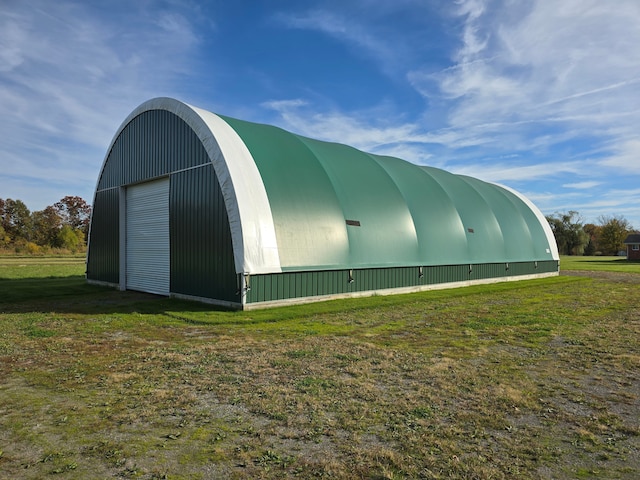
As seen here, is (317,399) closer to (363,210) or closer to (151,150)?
(363,210)

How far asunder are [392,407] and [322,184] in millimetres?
13183

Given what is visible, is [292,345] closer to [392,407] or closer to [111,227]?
[392,407]

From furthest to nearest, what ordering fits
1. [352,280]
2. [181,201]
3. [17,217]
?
[17,217]
[181,201]
[352,280]

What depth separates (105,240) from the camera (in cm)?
2377

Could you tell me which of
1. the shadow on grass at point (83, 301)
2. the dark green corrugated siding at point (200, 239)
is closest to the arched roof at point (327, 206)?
the dark green corrugated siding at point (200, 239)

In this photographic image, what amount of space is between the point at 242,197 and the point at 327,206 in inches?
158

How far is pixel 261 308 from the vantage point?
49.0ft

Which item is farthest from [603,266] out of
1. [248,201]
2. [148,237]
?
[148,237]

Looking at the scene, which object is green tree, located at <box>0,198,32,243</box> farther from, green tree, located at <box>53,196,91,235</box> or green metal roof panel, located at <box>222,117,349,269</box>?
green metal roof panel, located at <box>222,117,349,269</box>

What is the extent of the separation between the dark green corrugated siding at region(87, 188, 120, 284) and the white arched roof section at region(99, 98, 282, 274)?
9069mm

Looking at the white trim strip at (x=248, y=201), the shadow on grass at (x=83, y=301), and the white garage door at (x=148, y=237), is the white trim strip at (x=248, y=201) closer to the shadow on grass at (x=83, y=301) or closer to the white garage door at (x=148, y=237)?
the shadow on grass at (x=83, y=301)

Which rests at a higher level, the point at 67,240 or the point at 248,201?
the point at 67,240

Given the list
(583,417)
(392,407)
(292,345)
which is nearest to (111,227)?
(292,345)

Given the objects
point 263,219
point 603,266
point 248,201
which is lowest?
point 603,266
